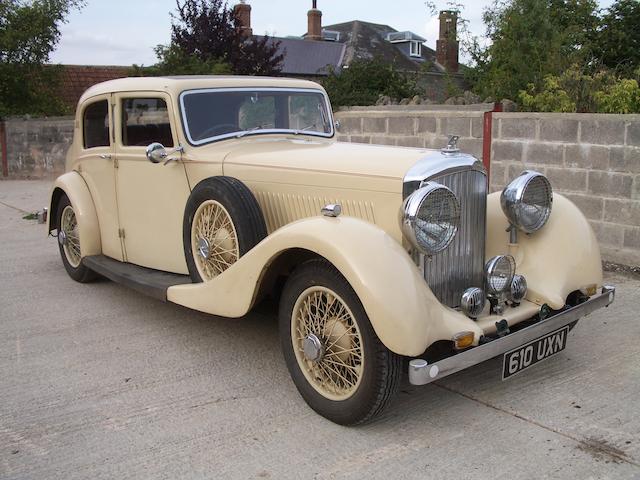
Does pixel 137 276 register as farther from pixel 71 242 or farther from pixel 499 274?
pixel 499 274

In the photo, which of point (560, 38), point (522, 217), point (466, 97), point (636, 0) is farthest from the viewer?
point (636, 0)

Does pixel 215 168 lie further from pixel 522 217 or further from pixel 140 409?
pixel 522 217

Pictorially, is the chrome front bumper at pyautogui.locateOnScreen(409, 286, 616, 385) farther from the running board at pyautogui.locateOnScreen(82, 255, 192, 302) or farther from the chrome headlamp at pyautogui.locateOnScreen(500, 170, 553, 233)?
the running board at pyautogui.locateOnScreen(82, 255, 192, 302)

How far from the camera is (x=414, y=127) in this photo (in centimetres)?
760

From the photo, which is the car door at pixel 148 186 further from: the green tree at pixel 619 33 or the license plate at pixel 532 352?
the green tree at pixel 619 33

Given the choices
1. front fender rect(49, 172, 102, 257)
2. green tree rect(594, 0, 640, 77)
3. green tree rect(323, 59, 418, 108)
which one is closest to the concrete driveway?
front fender rect(49, 172, 102, 257)

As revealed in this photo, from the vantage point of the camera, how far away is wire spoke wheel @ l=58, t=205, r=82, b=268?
575 centimetres

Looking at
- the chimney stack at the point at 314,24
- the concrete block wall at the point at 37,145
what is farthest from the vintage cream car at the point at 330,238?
the chimney stack at the point at 314,24

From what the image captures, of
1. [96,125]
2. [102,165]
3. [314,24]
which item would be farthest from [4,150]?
[314,24]

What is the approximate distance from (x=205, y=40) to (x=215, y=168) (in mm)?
11200

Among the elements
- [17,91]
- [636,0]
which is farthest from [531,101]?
[636,0]

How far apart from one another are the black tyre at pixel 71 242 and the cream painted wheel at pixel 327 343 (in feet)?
10.00

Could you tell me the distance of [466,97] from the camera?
9469mm

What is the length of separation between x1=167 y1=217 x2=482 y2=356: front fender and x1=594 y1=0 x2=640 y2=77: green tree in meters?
19.5
